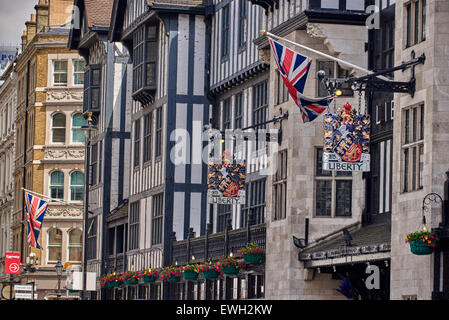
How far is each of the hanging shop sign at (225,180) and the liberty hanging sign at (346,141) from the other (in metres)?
10.9

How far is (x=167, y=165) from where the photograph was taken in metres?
49.7

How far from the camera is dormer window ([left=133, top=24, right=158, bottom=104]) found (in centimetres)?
5219

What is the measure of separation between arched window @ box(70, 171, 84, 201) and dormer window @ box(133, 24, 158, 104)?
2916 centimetres

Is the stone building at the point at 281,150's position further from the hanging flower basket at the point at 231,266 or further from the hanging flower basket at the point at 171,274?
the hanging flower basket at the point at 231,266

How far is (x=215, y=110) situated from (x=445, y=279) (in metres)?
24.2

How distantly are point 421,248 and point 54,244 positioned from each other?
193 ft

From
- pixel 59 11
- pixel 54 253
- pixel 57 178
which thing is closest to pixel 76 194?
pixel 57 178

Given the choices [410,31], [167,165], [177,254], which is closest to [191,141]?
[167,165]

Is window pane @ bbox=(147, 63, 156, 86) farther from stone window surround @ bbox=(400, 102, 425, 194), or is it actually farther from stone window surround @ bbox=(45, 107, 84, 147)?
stone window surround @ bbox=(45, 107, 84, 147)

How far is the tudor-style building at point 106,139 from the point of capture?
6103 centimetres

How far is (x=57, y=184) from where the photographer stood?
82.9m

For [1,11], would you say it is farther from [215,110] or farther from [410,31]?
[215,110]

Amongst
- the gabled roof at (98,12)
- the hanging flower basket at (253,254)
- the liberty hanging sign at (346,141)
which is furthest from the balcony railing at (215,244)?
the gabled roof at (98,12)
